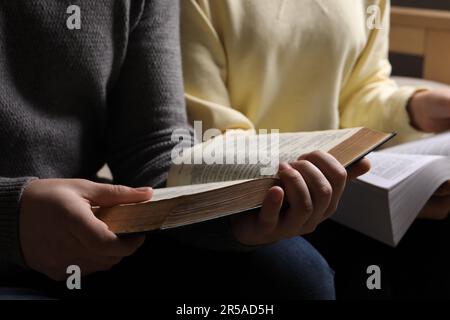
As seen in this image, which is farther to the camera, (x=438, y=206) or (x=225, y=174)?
(x=438, y=206)

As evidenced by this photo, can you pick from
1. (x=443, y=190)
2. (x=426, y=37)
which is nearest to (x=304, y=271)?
(x=443, y=190)

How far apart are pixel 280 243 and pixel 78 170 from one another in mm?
222

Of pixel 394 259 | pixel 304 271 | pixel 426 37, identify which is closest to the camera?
pixel 304 271

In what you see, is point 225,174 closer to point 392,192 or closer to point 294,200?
point 294,200

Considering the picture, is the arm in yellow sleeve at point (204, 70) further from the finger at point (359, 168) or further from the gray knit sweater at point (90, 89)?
the finger at point (359, 168)

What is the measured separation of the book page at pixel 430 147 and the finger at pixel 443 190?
0.04 meters

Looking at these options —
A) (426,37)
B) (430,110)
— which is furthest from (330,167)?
(426,37)

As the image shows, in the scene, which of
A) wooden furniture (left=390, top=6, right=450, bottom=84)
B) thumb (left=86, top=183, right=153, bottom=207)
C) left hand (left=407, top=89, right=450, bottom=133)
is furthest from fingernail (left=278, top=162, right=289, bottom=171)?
wooden furniture (left=390, top=6, right=450, bottom=84)

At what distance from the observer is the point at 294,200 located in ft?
1.85


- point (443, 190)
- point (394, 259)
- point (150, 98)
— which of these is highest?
point (150, 98)

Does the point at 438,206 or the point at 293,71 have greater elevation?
the point at 293,71

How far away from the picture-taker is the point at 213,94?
0.83 m

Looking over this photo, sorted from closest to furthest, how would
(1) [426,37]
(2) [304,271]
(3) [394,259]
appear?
(2) [304,271]
(3) [394,259]
(1) [426,37]
